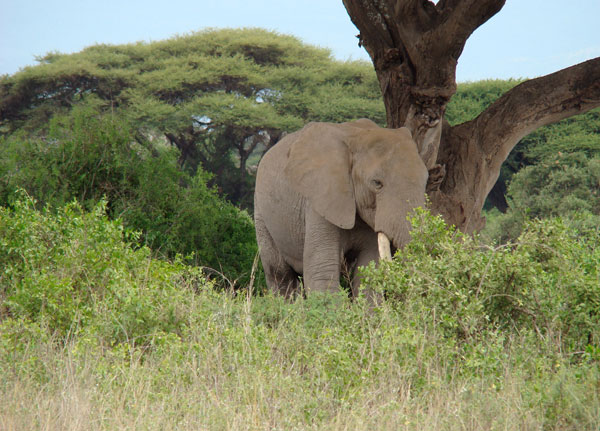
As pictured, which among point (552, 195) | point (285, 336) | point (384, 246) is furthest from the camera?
point (552, 195)

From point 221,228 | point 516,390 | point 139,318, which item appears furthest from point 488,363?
point 221,228

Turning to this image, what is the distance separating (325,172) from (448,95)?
8.30ft

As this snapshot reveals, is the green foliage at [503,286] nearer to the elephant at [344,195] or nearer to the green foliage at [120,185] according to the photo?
the elephant at [344,195]

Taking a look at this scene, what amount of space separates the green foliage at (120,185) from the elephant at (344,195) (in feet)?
7.93

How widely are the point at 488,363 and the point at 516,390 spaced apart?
32 cm

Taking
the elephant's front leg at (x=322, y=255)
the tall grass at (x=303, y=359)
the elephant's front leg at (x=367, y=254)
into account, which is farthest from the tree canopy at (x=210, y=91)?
the tall grass at (x=303, y=359)

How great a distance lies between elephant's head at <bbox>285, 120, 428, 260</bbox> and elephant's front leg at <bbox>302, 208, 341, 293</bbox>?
20 cm

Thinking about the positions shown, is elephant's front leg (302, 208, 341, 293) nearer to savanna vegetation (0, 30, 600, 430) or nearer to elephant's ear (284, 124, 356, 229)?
elephant's ear (284, 124, 356, 229)

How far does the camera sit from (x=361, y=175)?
22.9ft

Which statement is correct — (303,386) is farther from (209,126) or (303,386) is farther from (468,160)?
(209,126)

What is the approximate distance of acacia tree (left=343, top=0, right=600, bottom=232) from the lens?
28.9ft

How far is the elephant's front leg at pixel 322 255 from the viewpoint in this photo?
277 inches

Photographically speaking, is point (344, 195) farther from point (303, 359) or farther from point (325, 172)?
point (303, 359)

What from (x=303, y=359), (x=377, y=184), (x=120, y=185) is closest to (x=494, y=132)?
(x=377, y=184)
